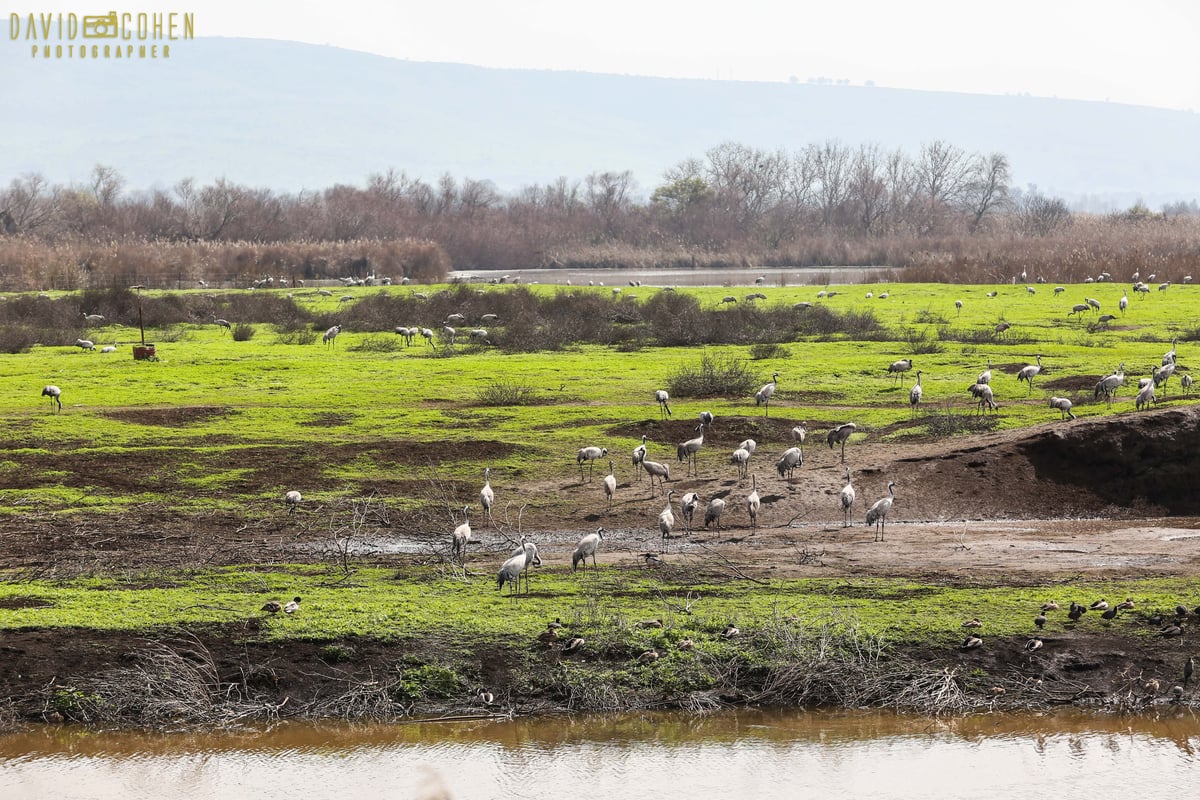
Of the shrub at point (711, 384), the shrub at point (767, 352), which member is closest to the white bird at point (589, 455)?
the shrub at point (711, 384)

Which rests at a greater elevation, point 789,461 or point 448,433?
point 789,461

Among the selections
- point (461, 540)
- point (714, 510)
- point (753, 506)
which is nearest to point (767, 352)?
point (753, 506)

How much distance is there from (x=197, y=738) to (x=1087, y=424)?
14.4 meters

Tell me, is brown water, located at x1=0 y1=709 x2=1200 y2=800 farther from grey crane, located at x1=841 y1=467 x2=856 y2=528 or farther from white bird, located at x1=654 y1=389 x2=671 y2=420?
white bird, located at x1=654 y1=389 x2=671 y2=420

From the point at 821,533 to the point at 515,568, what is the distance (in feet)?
18.0

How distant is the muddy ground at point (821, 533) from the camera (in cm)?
1295

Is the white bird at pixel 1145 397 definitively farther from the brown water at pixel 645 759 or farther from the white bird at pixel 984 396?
the brown water at pixel 645 759

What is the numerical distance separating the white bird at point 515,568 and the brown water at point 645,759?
1961mm

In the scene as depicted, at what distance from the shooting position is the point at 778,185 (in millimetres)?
128750

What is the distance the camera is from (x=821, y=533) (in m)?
18.0

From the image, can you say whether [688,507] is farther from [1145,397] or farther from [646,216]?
[646,216]

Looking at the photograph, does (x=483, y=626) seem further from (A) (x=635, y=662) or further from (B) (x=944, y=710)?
(B) (x=944, y=710)

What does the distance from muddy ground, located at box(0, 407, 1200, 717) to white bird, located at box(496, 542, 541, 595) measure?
1290 millimetres

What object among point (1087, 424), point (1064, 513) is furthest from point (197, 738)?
point (1087, 424)
